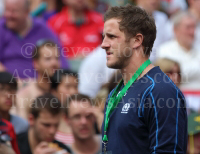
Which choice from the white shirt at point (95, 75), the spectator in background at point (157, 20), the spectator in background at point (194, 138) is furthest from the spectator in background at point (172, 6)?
the spectator in background at point (194, 138)

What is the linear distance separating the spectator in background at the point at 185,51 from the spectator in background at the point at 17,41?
6.11ft

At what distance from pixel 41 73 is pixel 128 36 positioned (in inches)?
146

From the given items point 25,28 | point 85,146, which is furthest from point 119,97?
point 25,28

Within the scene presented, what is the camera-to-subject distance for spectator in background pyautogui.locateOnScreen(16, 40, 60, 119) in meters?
6.05

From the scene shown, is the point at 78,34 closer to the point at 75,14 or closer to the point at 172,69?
the point at 75,14

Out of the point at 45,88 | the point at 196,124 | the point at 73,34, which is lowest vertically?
the point at 196,124

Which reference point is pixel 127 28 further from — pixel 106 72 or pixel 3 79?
pixel 106 72

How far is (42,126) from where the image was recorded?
497 cm

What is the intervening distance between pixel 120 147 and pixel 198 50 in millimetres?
5009

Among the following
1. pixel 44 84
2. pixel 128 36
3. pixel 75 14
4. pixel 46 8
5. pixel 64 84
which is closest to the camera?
pixel 128 36

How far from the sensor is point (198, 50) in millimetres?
7516

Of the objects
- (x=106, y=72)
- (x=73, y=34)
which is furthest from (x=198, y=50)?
(x=73, y=34)

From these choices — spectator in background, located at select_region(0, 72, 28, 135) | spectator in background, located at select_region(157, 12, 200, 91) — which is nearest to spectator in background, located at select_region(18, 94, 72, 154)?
spectator in background, located at select_region(0, 72, 28, 135)

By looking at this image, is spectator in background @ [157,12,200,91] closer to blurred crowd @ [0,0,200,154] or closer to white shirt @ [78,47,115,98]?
blurred crowd @ [0,0,200,154]
